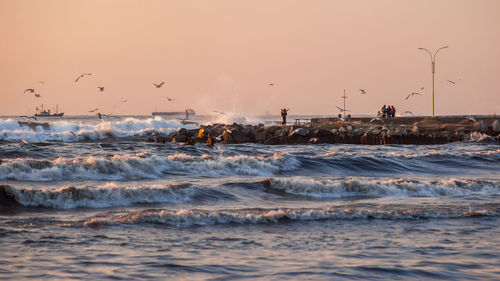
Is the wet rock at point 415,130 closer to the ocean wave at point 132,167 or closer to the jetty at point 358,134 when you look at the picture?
the jetty at point 358,134

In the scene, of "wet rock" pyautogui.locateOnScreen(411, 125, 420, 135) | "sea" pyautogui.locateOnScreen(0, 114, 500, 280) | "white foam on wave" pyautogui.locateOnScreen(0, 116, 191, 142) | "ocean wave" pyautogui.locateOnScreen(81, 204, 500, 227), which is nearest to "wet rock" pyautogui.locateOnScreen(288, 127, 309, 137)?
"wet rock" pyautogui.locateOnScreen(411, 125, 420, 135)

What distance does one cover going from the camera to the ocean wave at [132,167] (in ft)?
70.2

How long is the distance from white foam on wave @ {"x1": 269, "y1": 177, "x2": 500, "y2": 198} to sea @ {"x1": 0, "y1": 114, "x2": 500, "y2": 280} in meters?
0.05

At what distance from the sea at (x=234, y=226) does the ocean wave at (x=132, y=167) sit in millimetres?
75

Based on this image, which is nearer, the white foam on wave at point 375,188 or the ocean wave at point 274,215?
the ocean wave at point 274,215

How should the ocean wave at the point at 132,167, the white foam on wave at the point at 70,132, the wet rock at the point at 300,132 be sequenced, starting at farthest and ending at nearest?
1. the white foam on wave at the point at 70,132
2. the wet rock at the point at 300,132
3. the ocean wave at the point at 132,167


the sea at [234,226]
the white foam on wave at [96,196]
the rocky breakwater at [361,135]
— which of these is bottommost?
the sea at [234,226]

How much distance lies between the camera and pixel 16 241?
→ 419 inches

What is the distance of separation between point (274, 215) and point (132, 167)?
11.4 m

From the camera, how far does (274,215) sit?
44.3 ft

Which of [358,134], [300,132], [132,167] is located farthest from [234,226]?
[358,134]

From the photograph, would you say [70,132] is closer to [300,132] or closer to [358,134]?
[300,132]

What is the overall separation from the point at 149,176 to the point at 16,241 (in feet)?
39.8

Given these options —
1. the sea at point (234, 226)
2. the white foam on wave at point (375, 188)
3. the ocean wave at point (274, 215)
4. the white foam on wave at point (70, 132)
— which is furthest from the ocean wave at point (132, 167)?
the white foam on wave at point (70, 132)
